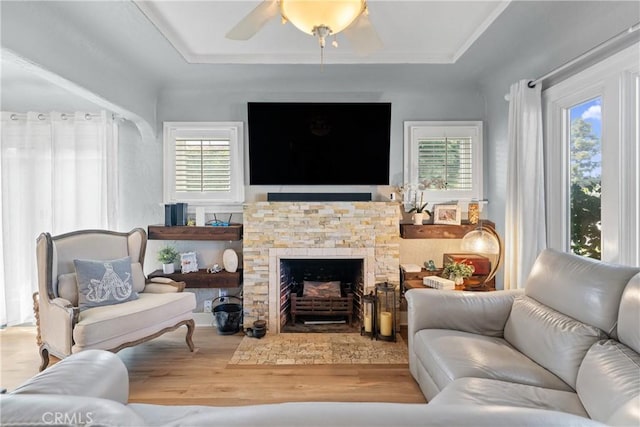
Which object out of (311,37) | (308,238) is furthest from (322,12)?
(308,238)

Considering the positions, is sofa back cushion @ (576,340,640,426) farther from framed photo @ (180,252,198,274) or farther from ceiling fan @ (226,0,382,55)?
framed photo @ (180,252,198,274)

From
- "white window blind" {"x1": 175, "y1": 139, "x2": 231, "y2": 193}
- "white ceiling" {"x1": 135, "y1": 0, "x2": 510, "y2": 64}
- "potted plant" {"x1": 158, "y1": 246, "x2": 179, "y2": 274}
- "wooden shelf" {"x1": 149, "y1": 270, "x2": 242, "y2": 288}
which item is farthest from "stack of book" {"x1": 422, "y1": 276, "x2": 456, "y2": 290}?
"potted plant" {"x1": 158, "y1": 246, "x2": 179, "y2": 274}

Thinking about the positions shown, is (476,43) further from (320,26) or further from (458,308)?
(458,308)

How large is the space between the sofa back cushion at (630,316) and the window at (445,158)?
2.22 metres

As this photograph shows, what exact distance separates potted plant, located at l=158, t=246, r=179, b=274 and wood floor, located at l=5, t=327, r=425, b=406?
0.74 m

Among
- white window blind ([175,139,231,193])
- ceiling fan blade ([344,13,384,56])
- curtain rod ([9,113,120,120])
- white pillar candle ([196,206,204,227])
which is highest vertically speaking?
curtain rod ([9,113,120,120])

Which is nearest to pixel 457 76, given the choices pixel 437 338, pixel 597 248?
pixel 597 248

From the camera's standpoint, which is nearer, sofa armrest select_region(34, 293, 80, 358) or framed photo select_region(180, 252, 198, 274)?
sofa armrest select_region(34, 293, 80, 358)

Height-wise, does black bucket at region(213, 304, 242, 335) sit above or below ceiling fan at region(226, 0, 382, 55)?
below

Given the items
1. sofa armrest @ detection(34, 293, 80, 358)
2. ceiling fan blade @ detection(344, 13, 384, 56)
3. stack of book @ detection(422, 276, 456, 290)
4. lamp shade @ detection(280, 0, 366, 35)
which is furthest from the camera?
stack of book @ detection(422, 276, 456, 290)

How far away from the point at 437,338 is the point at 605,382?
2.74ft

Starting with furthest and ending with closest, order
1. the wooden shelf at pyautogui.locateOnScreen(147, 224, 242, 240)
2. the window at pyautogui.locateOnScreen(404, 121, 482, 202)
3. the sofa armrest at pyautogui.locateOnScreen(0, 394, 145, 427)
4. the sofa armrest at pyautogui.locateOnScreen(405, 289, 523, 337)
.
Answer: the window at pyautogui.locateOnScreen(404, 121, 482, 202)
the wooden shelf at pyautogui.locateOnScreen(147, 224, 242, 240)
the sofa armrest at pyautogui.locateOnScreen(405, 289, 523, 337)
the sofa armrest at pyautogui.locateOnScreen(0, 394, 145, 427)

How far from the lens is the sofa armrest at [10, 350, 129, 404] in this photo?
1.05 metres

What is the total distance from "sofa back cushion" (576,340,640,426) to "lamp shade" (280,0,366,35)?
1.75 m
